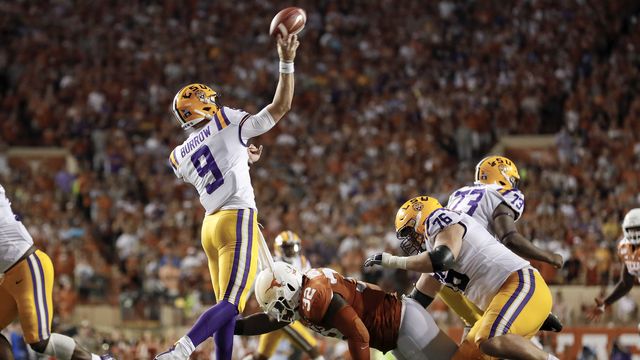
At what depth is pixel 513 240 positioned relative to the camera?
7.09 meters

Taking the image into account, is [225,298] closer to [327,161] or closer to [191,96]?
[191,96]

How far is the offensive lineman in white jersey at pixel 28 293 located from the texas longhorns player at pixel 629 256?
4.50 metres

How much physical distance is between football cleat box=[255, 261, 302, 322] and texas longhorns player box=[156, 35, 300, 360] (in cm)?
37

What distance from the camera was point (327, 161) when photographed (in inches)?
736

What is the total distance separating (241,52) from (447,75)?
4905 mm

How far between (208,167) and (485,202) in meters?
2.10

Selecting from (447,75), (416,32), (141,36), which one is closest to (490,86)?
(447,75)

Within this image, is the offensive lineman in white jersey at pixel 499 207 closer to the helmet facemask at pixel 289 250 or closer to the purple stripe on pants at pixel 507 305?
the purple stripe on pants at pixel 507 305

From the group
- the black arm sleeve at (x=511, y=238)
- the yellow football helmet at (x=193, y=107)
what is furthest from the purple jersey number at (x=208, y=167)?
the black arm sleeve at (x=511, y=238)

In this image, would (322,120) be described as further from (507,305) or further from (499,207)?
(507,305)

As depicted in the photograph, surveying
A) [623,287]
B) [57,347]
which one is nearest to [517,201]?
[623,287]

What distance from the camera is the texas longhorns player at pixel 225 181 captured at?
6797 mm

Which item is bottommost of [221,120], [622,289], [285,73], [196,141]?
[622,289]

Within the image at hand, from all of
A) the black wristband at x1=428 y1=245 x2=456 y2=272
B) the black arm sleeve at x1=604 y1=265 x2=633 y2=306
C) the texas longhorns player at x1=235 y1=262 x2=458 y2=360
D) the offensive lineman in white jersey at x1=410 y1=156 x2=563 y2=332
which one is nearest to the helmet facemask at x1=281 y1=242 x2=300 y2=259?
the offensive lineman in white jersey at x1=410 y1=156 x2=563 y2=332
